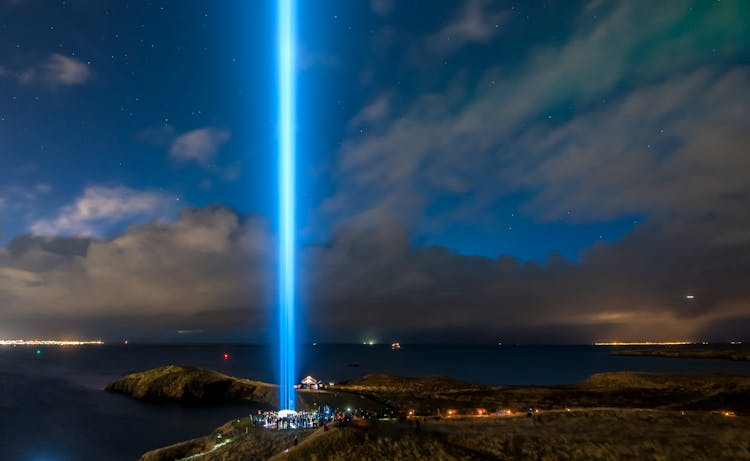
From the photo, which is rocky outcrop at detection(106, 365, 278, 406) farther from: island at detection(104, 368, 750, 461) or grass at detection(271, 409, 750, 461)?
grass at detection(271, 409, 750, 461)

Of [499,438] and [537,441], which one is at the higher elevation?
[499,438]

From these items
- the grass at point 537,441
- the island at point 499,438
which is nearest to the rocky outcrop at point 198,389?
the island at point 499,438

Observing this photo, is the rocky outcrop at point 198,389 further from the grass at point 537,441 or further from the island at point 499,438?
the grass at point 537,441

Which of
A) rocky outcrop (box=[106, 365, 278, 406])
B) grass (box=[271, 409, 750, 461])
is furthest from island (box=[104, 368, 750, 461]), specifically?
rocky outcrop (box=[106, 365, 278, 406])

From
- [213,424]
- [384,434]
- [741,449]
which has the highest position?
[384,434]

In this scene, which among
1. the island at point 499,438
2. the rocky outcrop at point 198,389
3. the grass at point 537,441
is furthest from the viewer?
the rocky outcrop at point 198,389

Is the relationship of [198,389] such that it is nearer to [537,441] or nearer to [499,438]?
[499,438]

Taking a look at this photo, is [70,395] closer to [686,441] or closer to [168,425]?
[168,425]

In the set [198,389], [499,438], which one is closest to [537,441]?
[499,438]

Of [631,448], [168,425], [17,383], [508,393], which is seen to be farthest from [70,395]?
[631,448]

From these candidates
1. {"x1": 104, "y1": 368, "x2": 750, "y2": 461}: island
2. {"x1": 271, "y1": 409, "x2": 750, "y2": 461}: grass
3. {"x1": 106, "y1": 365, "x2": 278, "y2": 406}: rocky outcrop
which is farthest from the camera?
{"x1": 106, "y1": 365, "x2": 278, "y2": 406}: rocky outcrop

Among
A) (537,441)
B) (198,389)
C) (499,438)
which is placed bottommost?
(198,389)
